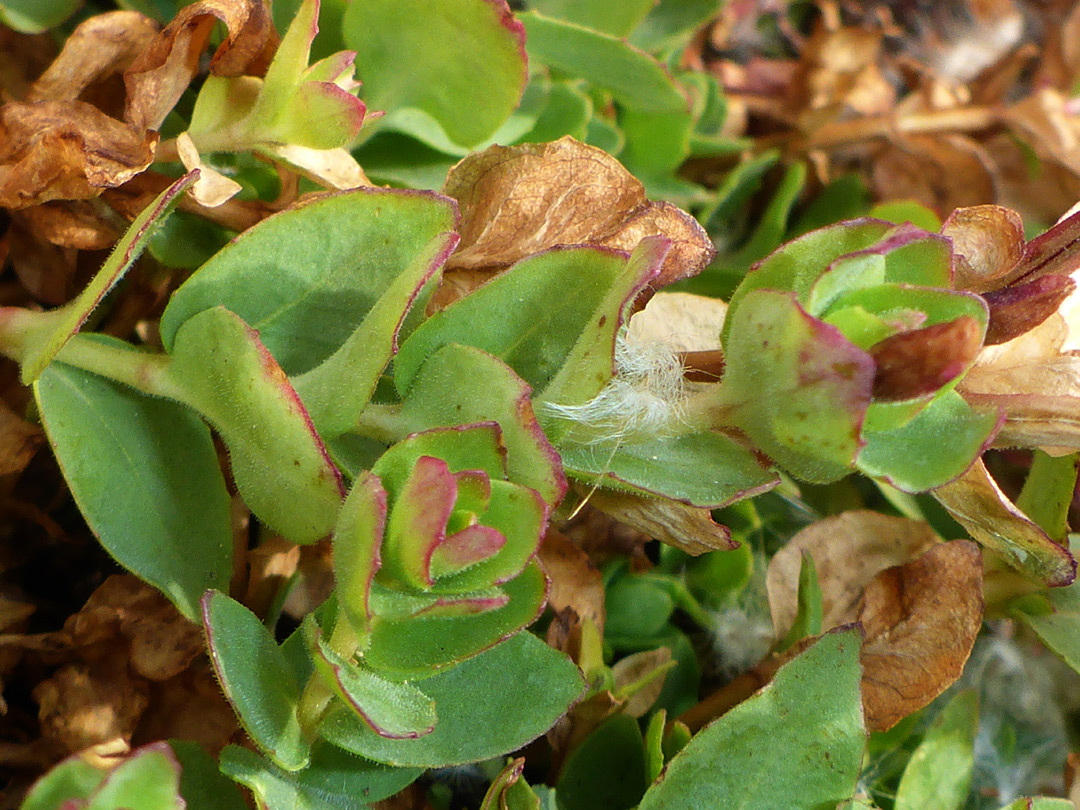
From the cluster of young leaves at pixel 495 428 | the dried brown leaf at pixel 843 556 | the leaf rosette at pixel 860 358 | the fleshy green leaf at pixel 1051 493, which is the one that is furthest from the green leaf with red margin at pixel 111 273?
the fleshy green leaf at pixel 1051 493

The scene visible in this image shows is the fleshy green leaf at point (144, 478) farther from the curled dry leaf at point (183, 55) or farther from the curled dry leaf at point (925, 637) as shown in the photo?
the curled dry leaf at point (925, 637)

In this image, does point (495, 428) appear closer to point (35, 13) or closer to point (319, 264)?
point (319, 264)

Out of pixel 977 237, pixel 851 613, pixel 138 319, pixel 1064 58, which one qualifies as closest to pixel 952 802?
pixel 851 613

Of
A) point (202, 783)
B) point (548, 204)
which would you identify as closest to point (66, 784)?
point (202, 783)

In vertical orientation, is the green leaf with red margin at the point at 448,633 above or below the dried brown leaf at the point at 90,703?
above

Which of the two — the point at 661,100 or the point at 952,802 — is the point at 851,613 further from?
the point at 661,100

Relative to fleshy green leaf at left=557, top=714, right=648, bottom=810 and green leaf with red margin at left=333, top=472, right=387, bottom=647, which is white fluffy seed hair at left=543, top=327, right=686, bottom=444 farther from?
fleshy green leaf at left=557, top=714, right=648, bottom=810
